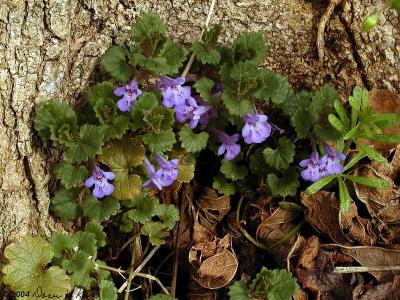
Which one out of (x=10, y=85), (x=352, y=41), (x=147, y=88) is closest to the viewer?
(x=10, y=85)

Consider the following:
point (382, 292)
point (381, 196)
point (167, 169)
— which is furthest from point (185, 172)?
point (382, 292)

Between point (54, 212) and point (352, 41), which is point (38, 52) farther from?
point (352, 41)

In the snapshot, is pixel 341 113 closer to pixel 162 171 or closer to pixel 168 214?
pixel 162 171

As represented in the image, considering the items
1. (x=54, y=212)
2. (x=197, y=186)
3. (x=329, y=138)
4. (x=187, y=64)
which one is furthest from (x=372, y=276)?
(x=54, y=212)

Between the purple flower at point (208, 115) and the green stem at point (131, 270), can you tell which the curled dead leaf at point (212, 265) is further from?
the purple flower at point (208, 115)

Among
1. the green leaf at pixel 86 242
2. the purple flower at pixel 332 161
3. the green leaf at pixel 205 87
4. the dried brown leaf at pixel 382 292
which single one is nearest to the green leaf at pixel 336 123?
the purple flower at pixel 332 161

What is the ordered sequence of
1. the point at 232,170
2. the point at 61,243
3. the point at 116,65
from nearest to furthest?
the point at 116,65 → the point at 61,243 → the point at 232,170
